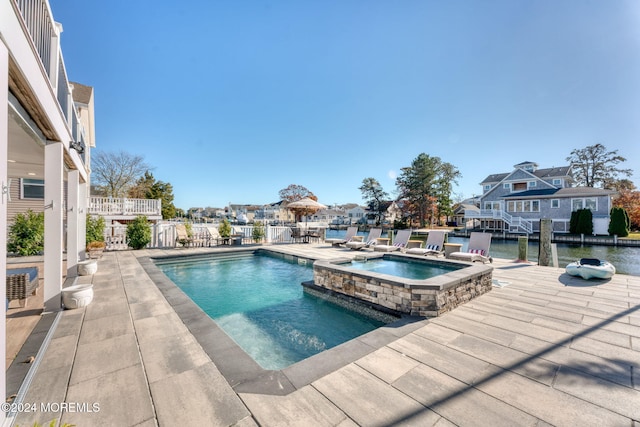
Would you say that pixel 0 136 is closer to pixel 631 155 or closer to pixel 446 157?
pixel 446 157

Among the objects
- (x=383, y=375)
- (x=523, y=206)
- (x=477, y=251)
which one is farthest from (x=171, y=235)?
(x=523, y=206)

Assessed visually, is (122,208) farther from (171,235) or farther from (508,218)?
(508,218)

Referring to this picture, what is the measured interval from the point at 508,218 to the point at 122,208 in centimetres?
3657

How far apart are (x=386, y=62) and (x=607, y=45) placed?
29.9ft

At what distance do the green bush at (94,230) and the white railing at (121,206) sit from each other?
19.2 ft

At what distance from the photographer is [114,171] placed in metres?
26.5

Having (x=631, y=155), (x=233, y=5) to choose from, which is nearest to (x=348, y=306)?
(x=233, y=5)

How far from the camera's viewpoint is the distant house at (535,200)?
24.0 m

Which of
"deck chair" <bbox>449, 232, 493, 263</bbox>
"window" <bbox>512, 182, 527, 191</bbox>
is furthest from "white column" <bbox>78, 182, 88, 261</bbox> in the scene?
Result: "window" <bbox>512, 182, 527, 191</bbox>

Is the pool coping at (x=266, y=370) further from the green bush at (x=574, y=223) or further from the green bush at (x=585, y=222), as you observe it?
the green bush at (x=574, y=223)

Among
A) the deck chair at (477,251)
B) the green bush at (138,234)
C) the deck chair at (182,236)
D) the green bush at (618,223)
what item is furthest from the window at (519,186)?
the green bush at (138,234)

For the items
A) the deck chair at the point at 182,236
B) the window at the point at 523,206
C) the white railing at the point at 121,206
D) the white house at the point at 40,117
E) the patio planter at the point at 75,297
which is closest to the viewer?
the white house at the point at 40,117

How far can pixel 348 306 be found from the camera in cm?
526

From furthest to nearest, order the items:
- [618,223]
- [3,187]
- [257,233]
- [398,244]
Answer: [618,223]
[257,233]
[398,244]
[3,187]
